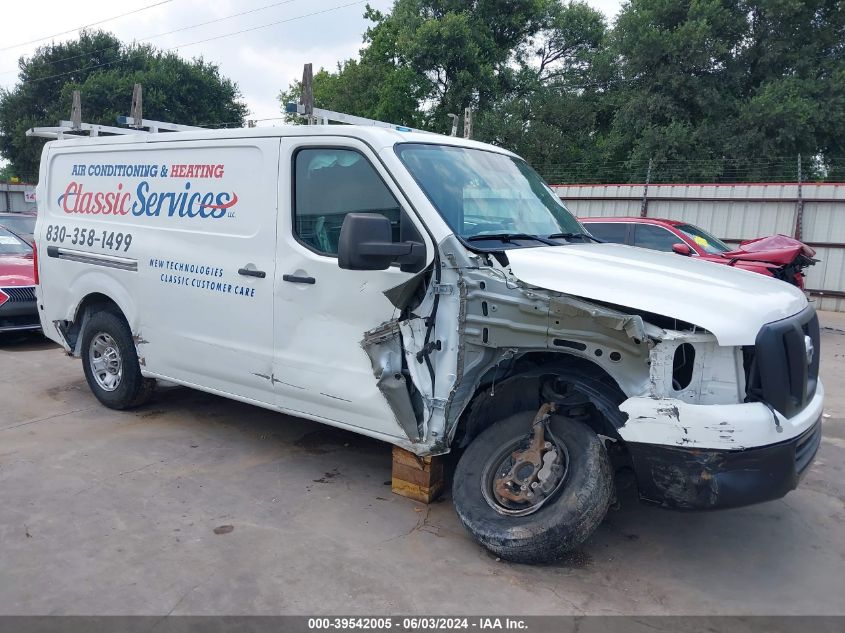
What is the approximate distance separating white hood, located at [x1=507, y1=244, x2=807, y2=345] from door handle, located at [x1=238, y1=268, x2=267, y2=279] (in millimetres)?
1678

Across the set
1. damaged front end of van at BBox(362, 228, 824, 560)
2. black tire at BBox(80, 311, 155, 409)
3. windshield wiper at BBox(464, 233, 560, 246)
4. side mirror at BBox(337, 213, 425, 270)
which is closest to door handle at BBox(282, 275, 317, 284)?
damaged front end of van at BBox(362, 228, 824, 560)

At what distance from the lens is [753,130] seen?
19.6 m

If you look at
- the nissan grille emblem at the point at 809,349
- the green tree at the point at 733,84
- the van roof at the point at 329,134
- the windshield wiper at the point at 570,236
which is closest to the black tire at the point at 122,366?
the van roof at the point at 329,134

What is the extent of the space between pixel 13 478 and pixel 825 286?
544 inches

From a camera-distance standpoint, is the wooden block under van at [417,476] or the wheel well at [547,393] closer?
the wheel well at [547,393]

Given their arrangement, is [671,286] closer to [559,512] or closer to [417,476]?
[559,512]

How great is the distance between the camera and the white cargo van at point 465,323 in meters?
3.04

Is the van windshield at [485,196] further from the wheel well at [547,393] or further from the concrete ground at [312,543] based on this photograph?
the concrete ground at [312,543]

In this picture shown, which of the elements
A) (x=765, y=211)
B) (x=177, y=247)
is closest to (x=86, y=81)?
(x=765, y=211)

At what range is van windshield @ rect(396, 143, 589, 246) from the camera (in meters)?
3.89

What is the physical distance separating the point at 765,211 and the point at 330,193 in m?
12.0

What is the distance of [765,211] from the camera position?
13656 millimetres

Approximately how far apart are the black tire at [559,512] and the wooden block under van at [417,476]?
50cm

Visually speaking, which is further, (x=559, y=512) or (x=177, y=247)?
(x=177, y=247)
